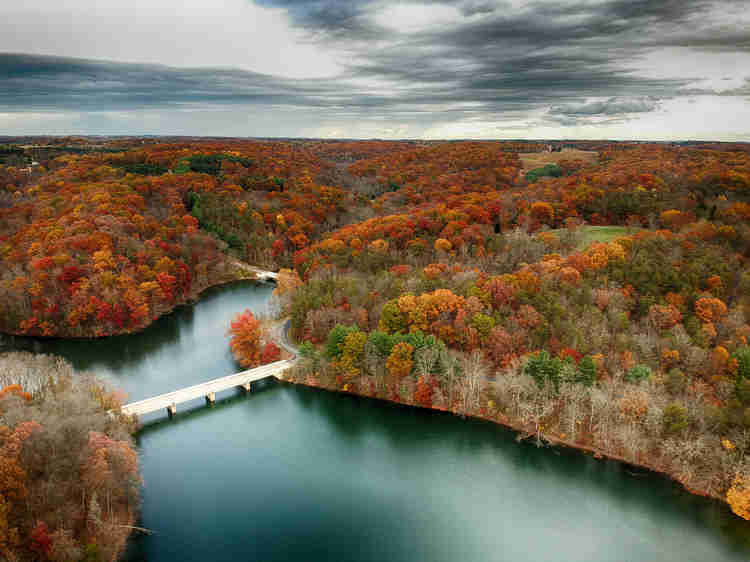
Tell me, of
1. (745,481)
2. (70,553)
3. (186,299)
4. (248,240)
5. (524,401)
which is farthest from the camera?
(248,240)

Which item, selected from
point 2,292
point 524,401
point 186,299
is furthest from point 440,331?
point 2,292

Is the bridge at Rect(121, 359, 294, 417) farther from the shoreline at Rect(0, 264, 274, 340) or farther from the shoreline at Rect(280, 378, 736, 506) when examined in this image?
the shoreline at Rect(0, 264, 274, 340)

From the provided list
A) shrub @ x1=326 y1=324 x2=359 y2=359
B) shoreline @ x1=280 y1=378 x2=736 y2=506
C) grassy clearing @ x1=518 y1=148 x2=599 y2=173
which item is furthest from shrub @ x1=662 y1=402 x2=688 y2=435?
grassy clearing @ x1=518 y1=148 x2=599 y2=173

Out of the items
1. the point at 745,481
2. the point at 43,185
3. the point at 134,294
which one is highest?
the point at 43,185

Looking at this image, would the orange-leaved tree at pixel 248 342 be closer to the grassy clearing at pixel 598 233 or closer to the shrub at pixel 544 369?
the shrub at pixel 544 369

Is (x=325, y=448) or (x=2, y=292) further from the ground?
(x=2, y=292)

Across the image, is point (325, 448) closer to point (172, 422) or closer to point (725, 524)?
point (172, 422)
